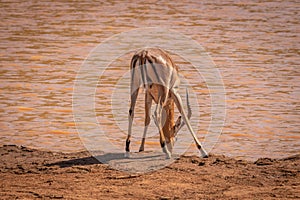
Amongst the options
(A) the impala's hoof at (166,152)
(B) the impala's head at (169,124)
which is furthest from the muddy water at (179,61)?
(A) the impala's hoof at (166,152)

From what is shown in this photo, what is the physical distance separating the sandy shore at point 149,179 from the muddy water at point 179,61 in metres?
1.35

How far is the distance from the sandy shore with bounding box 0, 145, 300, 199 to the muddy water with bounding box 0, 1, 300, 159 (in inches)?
53.2

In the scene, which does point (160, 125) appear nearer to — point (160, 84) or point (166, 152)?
point (166, 152)

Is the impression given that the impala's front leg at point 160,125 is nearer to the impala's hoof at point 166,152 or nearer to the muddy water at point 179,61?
the impala's hoof at point 166,152

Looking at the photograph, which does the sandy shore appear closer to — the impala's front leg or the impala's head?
the impala's front leg

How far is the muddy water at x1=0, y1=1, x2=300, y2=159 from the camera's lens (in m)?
12.2

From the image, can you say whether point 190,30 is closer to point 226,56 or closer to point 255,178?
point 226,56

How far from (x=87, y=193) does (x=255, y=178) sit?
7.00 feet

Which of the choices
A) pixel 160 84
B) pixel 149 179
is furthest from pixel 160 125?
pixel 149 179

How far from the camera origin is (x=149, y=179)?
8.84 m

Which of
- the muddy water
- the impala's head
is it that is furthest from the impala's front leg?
the muddy water

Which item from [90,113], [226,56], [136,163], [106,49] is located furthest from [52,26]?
[136,163]

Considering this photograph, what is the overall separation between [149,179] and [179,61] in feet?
33.8

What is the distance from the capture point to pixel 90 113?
13.6 meters
